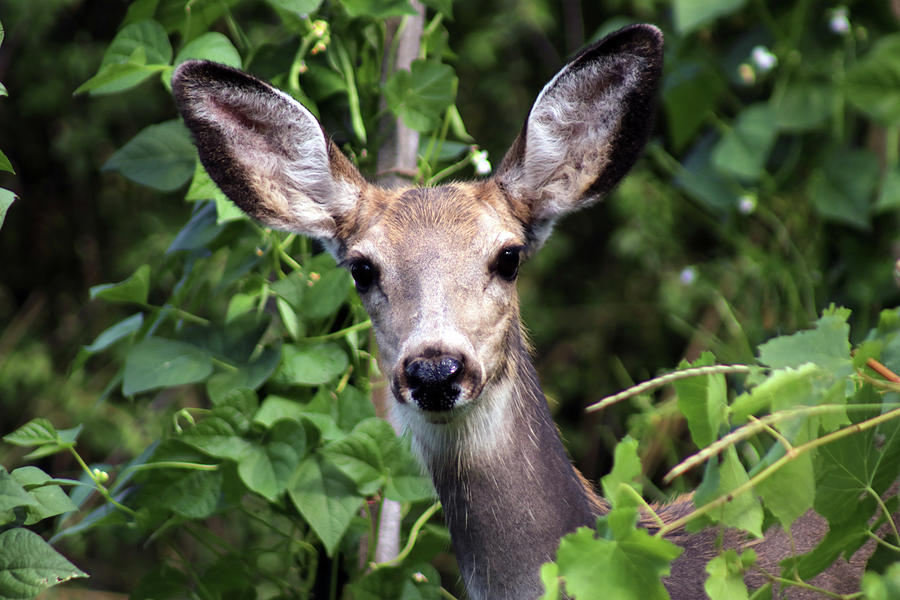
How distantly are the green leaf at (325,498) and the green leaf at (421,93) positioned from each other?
1109 millimetres

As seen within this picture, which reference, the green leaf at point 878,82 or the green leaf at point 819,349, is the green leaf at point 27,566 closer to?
the green leaf at point 819,349

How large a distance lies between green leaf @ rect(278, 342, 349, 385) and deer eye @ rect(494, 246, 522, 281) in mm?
575

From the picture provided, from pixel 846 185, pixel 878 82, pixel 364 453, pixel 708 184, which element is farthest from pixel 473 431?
pixel 846 185

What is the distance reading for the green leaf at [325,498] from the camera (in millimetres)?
2938

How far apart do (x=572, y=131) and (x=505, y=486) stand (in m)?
1.07

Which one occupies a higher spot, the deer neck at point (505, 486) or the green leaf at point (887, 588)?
the green leaf at point (887, 588)

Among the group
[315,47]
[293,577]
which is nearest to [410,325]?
[315,47]

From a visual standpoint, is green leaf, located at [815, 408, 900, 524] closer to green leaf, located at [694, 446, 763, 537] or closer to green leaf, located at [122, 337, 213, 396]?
green leaf, located at [694, 446, 763, 537]

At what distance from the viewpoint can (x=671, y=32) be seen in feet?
18.7

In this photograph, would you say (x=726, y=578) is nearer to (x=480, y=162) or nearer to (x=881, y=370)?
(x=881, y=370)

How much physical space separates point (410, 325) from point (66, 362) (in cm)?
437

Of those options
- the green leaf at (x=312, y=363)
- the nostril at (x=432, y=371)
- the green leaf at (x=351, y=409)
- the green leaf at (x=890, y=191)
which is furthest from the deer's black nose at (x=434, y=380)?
the green leaf at (x=890, y=191)

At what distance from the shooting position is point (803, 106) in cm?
508

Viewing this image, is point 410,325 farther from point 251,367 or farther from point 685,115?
point 685,115
